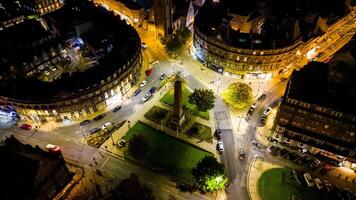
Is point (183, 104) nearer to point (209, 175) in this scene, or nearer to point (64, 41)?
point (209, 175)

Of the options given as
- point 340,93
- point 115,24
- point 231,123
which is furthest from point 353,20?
point 115,24

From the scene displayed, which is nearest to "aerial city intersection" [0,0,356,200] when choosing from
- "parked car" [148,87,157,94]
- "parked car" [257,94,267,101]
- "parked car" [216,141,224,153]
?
"parked car" [148,87,157,94]

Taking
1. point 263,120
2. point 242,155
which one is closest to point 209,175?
point 242,155

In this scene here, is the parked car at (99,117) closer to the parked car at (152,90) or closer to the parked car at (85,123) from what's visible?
the parked car at (85,123)

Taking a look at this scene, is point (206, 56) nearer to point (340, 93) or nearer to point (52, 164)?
point (340, 93)

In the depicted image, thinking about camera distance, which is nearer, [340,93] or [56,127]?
[340,93]
